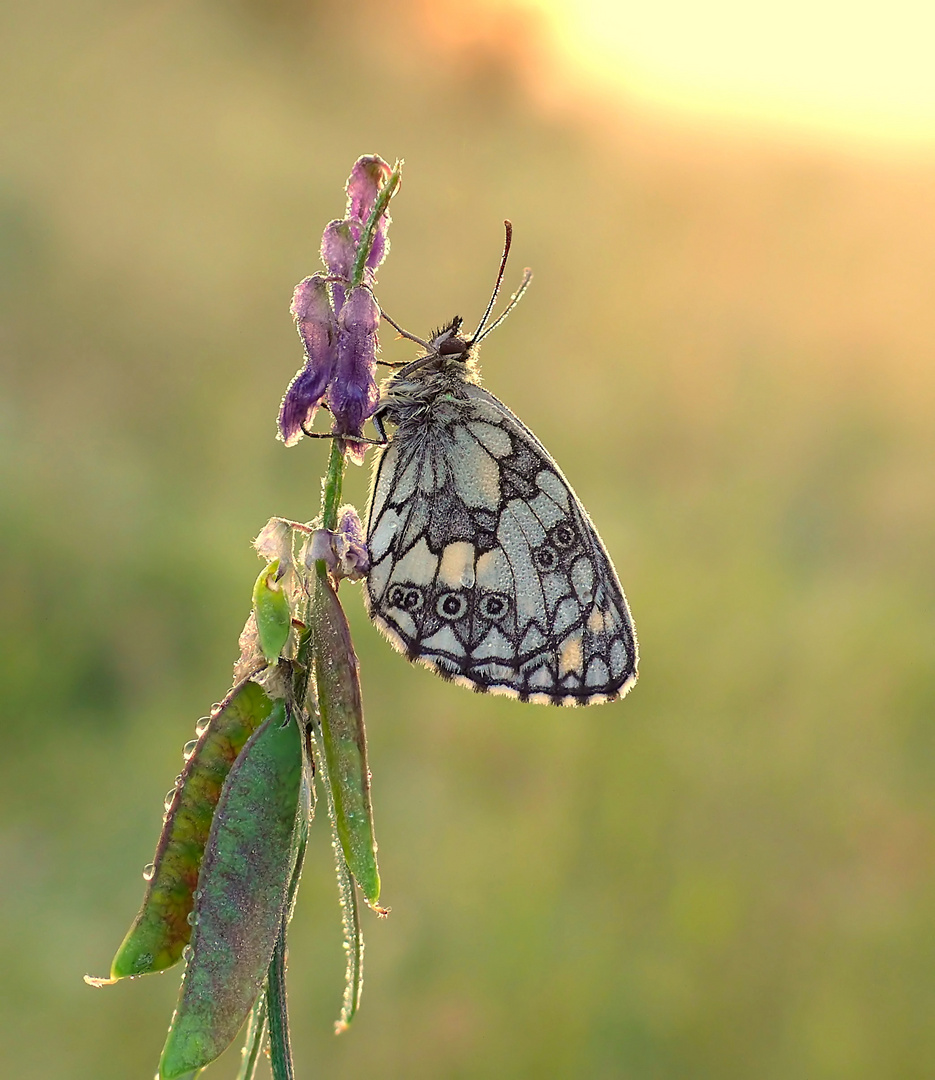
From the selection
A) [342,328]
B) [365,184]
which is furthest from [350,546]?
[365,184]

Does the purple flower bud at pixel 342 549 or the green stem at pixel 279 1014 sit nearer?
the green stem at pixel 279 1014

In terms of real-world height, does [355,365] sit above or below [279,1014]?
above

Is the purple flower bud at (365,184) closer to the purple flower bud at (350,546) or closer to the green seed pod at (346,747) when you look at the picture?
the purple flower bud at (350,546)

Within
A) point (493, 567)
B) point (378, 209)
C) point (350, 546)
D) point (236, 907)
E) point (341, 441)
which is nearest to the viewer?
point (236, 907)

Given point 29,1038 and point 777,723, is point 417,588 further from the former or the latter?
point 777,723

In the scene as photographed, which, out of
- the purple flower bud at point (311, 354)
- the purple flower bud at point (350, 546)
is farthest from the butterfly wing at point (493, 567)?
the purple flower bud at point (311, 354)

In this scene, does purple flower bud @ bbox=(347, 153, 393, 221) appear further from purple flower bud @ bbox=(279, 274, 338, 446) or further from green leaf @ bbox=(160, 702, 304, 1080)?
green leaf @ bbox=(160, 702, 304, 1080)

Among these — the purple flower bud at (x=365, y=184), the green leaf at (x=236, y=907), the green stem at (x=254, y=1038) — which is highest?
the purple flower bud at (x=365, y=184)

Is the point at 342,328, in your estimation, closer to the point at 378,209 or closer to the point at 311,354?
the point at 311,354
